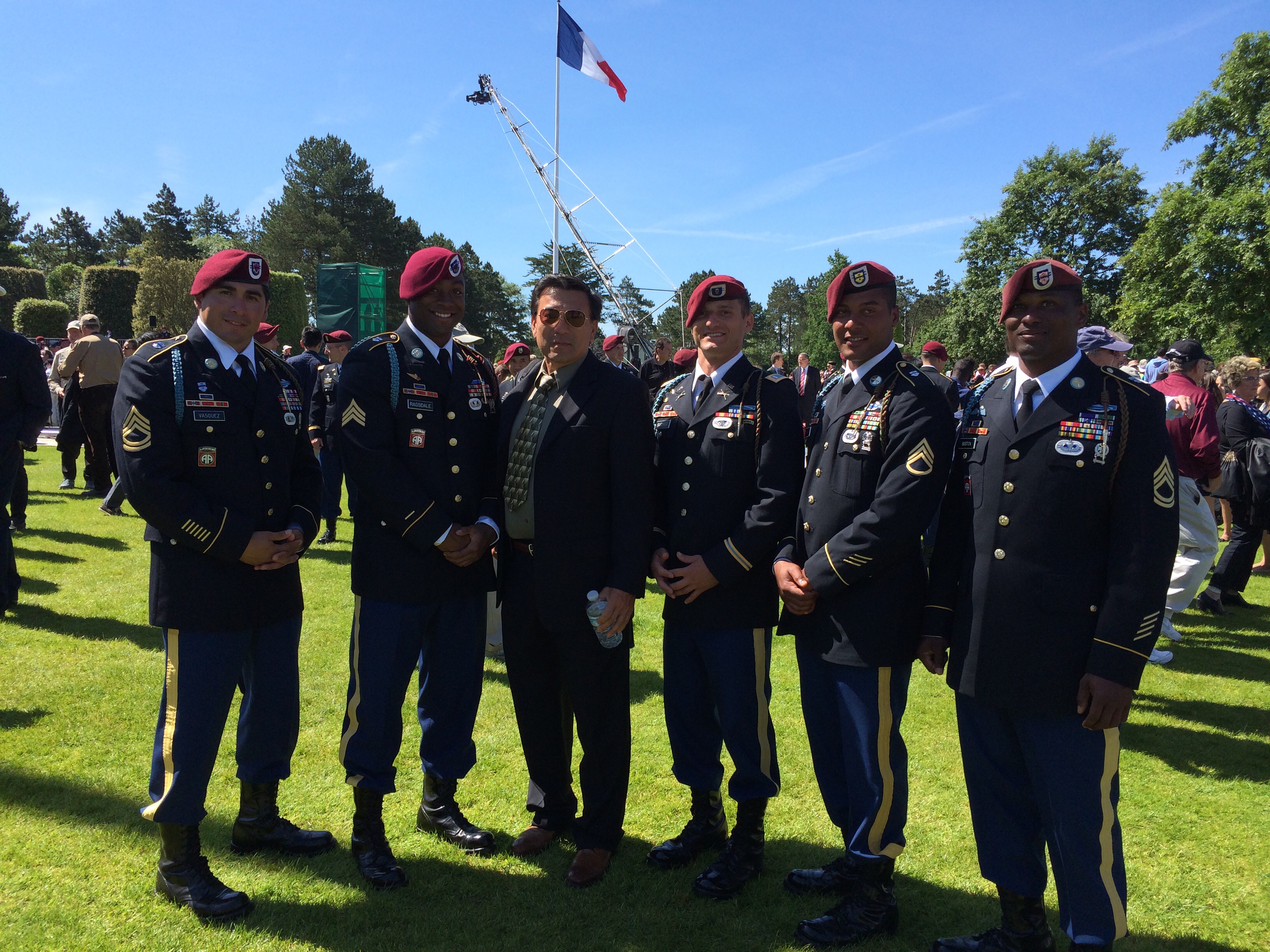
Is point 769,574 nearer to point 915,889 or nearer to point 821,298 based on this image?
point 915,889

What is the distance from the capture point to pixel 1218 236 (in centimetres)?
2866

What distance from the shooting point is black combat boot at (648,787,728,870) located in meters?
3.52

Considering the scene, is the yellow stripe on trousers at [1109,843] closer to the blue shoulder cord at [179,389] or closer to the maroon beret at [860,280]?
the maroon beret at [860,280]

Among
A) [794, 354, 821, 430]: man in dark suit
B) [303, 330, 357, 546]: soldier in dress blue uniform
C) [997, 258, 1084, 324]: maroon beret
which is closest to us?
[997, 258, 1084, 324]: maroon beret

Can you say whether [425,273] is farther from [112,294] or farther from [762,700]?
[112,294]

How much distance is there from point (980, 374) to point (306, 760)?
27.1 m

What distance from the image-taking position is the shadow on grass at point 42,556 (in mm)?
8297

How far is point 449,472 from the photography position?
11.3 feet

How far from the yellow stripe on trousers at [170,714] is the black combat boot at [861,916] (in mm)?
2518

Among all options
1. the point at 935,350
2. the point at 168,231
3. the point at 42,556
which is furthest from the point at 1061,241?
the point at 168,231

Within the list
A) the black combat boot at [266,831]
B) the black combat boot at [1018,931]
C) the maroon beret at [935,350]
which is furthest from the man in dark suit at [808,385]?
the black combat boot at [266,831]

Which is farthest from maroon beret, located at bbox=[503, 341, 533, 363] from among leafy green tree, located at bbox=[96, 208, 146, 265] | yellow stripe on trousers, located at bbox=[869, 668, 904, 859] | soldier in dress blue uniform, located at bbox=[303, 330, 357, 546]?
leafy green tree, located at bbox=[96, 208, 146, 265]

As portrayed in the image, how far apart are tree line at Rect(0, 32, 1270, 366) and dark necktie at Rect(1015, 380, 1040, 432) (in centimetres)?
340

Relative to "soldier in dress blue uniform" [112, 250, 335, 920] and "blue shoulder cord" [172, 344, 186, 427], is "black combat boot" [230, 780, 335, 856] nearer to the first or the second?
"soldier in dress blue uniform" [112, 250, 335, 920]
